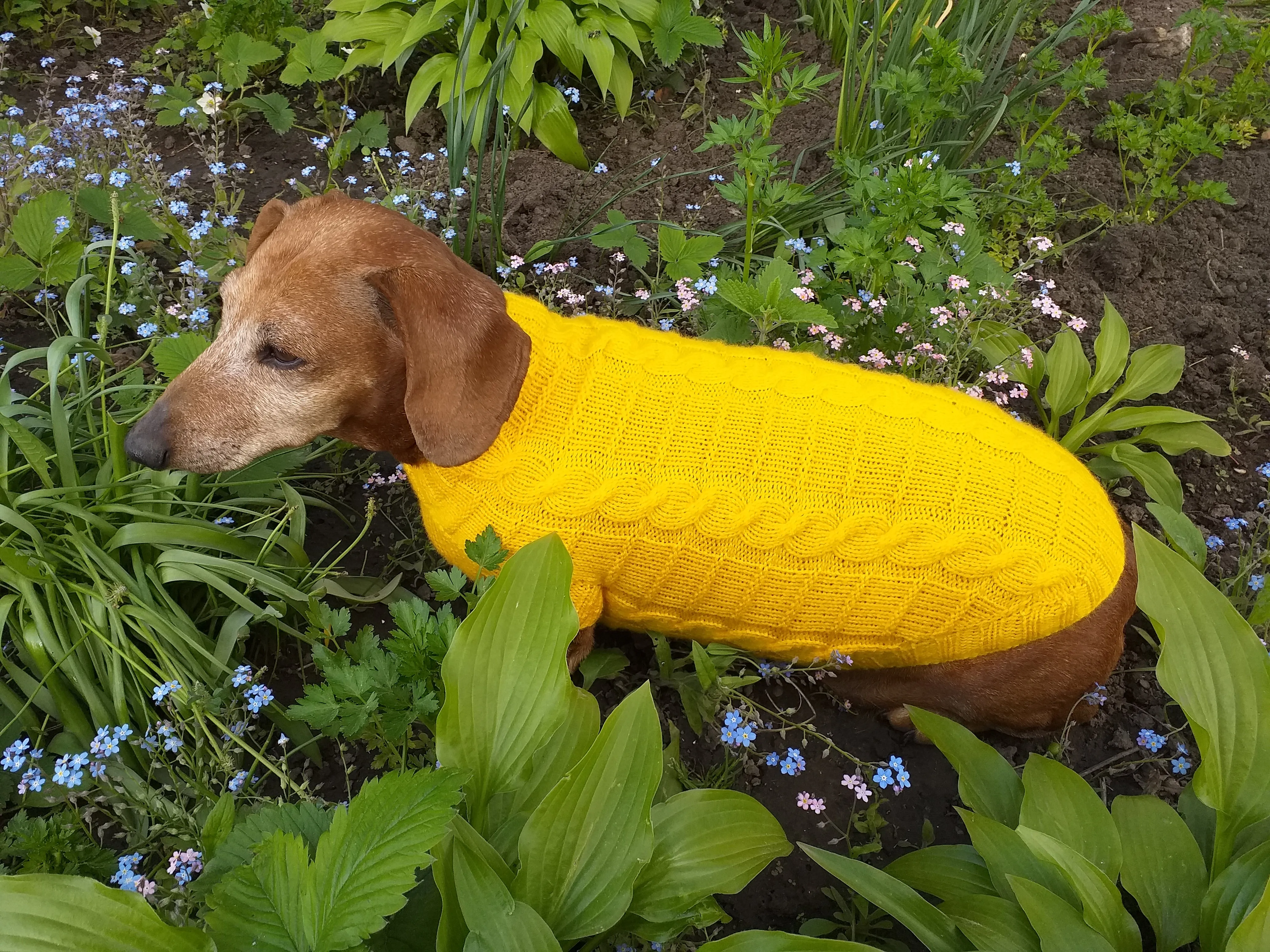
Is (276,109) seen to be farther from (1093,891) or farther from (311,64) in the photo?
(1093,891)

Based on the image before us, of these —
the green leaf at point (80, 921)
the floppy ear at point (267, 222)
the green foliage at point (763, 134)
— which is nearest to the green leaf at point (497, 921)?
the green leaf at point (80, 921)

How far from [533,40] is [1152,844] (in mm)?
3711

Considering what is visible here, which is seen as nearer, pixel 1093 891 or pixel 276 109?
pixel 1093 891

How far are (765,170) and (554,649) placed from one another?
1519 millimetres

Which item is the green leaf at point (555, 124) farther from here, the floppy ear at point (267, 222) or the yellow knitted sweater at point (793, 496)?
the yellow knitted sweater at point (793, 496)

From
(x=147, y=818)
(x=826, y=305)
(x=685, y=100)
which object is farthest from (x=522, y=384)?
(x=685, y=100)

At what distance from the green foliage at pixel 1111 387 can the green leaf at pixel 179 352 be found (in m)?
2.43

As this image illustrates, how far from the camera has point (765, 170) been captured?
2346 mm

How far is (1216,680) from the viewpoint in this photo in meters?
1.74

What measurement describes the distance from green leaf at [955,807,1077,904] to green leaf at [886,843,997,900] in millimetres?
62

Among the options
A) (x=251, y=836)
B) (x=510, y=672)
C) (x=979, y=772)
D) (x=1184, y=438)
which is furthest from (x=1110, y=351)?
(x=251, y=836)

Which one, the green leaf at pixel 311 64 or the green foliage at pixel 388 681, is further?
the green leaf at pixel 311 64

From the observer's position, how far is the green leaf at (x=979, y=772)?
6.17 feet

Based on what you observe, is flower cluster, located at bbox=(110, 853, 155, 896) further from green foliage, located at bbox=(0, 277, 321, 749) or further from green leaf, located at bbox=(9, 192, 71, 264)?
green leaf, located at bbox=(9, 192, 71, 264)
